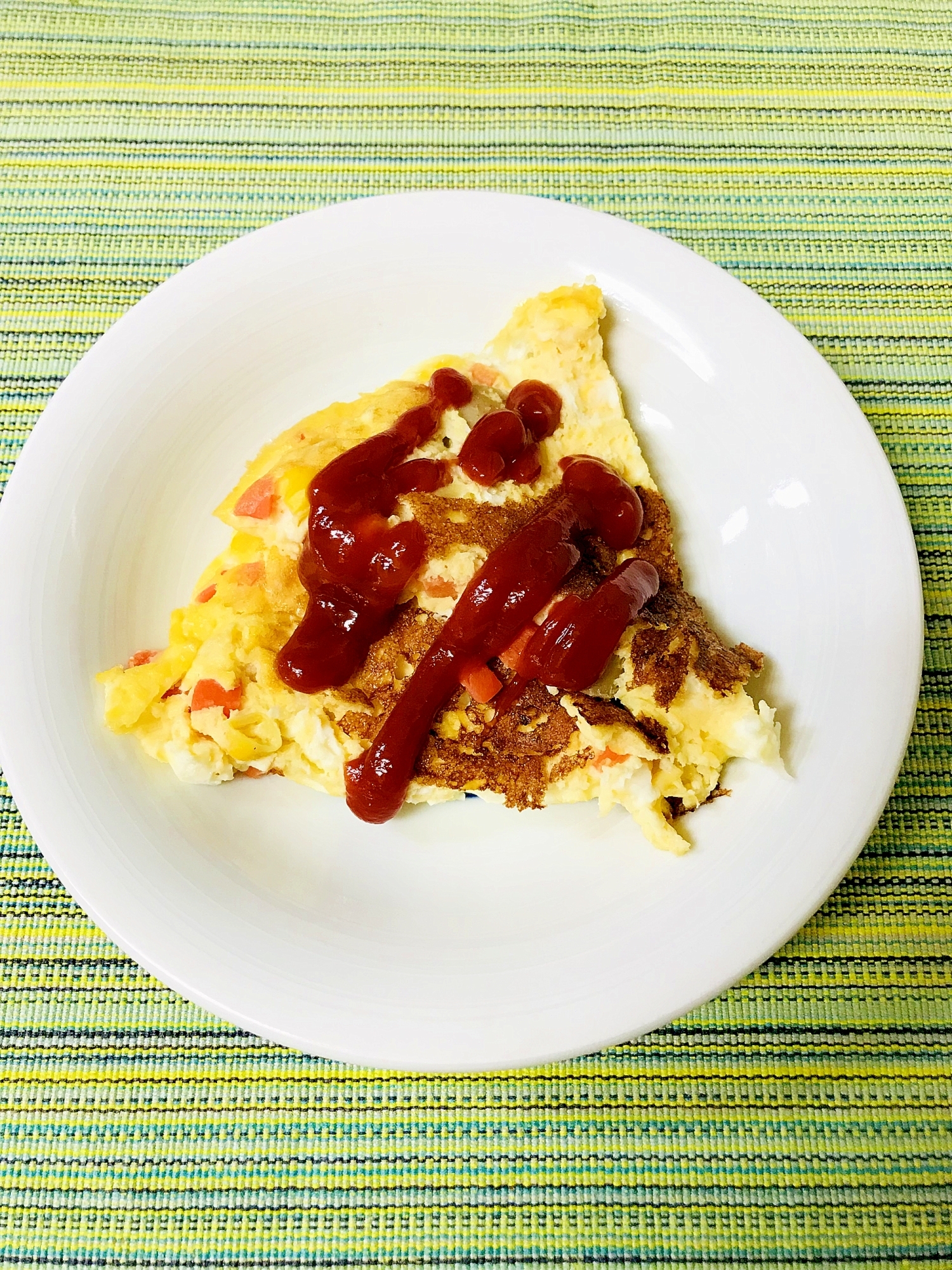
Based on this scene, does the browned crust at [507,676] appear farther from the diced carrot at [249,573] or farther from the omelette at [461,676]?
the diced carrot at [249,573]

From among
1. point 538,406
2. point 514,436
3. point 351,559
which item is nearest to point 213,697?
point 351,559

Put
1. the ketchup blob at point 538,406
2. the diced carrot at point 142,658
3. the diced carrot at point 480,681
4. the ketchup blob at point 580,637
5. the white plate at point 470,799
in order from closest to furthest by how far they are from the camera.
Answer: the white plate at point 470,799, the ketchup blob at point 580,637, the diced carrot at point 480,681, the diced carrot at point 142,658, the ketchup blob at point 538,406

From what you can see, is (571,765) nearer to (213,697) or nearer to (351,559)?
(351,559)

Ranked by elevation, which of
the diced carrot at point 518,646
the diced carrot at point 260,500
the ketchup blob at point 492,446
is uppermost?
the ketchup blob at point 492,446

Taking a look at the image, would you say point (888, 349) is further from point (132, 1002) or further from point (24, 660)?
point (132, 1002)

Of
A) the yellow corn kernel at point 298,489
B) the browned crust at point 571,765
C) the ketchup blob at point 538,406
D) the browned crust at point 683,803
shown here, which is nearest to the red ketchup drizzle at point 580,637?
the browned crust at point 571,765

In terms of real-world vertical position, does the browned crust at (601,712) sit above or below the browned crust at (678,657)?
below
